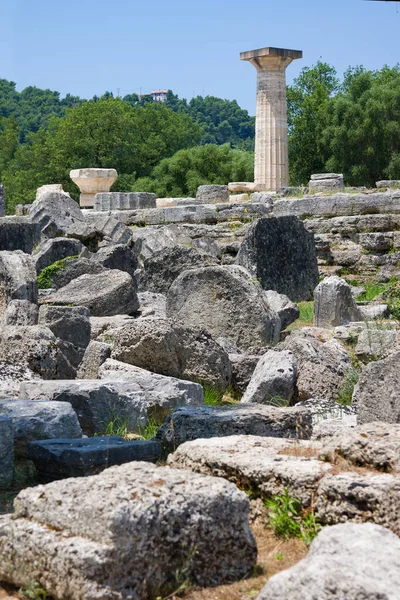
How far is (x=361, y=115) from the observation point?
140 feet

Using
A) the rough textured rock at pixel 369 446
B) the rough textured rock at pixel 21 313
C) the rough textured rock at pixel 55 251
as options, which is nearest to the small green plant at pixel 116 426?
the rough textured rock at pixel 369 446

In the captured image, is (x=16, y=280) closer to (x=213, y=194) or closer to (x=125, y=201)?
(x=125, y=201)

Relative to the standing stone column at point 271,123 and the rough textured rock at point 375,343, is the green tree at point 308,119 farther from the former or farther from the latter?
the rough textured rock at point 375,343

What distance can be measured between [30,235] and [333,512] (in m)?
12.0

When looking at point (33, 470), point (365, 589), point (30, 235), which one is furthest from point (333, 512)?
point (30, 235)

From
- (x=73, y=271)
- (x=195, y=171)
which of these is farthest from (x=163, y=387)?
(x=195, y=171)

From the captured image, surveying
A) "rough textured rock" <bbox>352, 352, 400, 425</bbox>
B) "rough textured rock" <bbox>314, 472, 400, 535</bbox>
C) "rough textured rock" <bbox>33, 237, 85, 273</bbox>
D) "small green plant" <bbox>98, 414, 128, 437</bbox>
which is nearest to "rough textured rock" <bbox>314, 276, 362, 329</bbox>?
"rough textured rock" <bbox>352, 352, 400, 425</bbox>

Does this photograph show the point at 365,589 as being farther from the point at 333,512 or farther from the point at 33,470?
the point at 33,470

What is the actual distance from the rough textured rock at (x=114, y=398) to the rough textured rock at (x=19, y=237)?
835cm

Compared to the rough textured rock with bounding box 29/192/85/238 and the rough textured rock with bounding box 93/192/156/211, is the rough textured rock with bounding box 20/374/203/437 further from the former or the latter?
the rough textured rock with bounding box 93/192/156/211

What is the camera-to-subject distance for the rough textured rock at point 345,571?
2.99 m

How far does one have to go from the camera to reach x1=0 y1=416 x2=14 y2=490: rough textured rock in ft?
17.1

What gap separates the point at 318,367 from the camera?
26.8ft

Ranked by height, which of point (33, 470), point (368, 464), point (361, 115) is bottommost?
point (33, 470)
